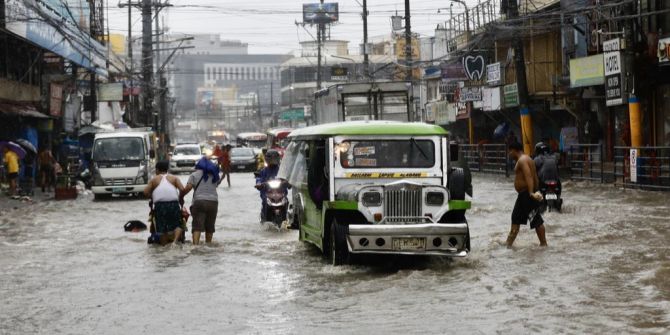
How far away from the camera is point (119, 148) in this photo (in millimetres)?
35188

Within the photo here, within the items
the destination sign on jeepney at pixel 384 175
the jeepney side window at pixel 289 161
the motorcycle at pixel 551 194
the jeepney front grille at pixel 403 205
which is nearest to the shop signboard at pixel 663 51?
the motorcycle at pixel 551 194

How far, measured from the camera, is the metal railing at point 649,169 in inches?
1173

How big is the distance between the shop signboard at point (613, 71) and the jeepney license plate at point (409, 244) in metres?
20.4

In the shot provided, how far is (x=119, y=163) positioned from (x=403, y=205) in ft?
70.2

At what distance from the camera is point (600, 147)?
35.1m

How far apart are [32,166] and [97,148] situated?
2992 mm

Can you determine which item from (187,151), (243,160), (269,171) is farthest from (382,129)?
(187,151)

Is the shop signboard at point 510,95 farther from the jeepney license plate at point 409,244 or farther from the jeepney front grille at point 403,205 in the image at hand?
the jeepney license plate at point 409,244

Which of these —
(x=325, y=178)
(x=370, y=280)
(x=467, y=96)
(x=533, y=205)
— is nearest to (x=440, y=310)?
(x=370, y=280)

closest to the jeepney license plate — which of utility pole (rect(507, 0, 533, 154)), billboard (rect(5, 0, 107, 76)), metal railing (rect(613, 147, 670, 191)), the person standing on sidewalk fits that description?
the person standing on sidewalk

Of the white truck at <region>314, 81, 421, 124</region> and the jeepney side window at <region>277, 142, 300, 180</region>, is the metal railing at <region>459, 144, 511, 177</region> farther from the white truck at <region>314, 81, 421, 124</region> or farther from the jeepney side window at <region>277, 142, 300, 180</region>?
the jeepney side window at <region>277, 142, 300, 180</region>

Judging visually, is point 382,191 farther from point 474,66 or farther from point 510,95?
point 510,95

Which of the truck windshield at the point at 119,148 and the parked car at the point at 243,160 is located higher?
the truck windshield at the point at 119,148

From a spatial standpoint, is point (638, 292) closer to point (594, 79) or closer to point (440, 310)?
point (440, 310)
